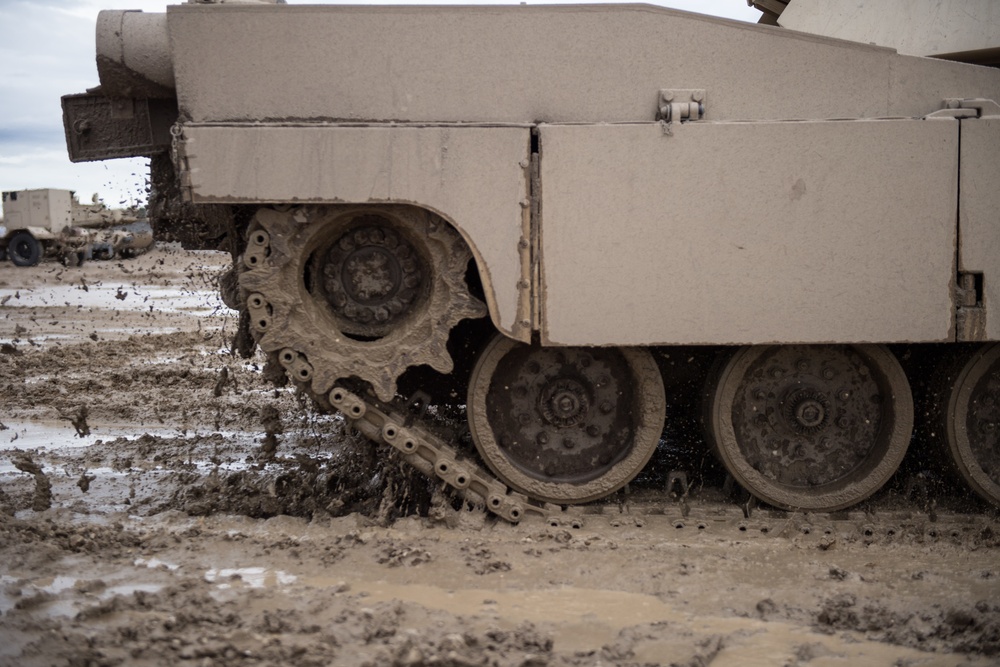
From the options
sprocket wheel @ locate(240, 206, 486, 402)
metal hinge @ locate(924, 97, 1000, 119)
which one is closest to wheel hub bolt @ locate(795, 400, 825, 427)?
metal hinge @ locate(924, 97, 1000, 119)

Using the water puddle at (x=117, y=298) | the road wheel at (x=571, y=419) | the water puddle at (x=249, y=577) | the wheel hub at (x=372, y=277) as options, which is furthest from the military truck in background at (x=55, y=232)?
the water puddle at (x=249, y=577)

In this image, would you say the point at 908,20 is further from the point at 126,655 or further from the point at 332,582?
the point at 126,655

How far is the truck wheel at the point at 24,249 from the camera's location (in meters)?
22.8

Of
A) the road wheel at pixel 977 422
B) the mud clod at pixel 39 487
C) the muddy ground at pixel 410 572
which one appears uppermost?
the road wheel at pixel 977 422

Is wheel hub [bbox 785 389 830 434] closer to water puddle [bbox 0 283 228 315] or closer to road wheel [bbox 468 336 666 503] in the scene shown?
road wheel [bbox 468 336 666 503]

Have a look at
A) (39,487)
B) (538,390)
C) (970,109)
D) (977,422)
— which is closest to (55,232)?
(39,487)

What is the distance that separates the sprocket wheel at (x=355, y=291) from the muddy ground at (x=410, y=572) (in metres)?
0.73

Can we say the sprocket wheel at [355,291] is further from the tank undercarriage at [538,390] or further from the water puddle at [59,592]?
the water puddle at [59,592]

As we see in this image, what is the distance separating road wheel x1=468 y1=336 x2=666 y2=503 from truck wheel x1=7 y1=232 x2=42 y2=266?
2084 centimetres

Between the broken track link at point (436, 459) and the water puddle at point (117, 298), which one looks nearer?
the broken track link at point (436, 459)

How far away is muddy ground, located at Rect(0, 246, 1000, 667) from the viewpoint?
3318 mm

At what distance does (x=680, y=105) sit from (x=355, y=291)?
168cm

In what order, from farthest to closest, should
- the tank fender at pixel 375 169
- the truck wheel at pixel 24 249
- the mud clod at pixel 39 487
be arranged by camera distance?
1. the truck wheel at pixel 24 249
2. the mud clod at pixel 39 487
3. the tank fender at pixel 375 169

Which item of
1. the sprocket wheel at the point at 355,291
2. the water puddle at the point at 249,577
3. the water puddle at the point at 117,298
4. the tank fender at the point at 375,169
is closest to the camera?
the water puddle at the point at 249,577
